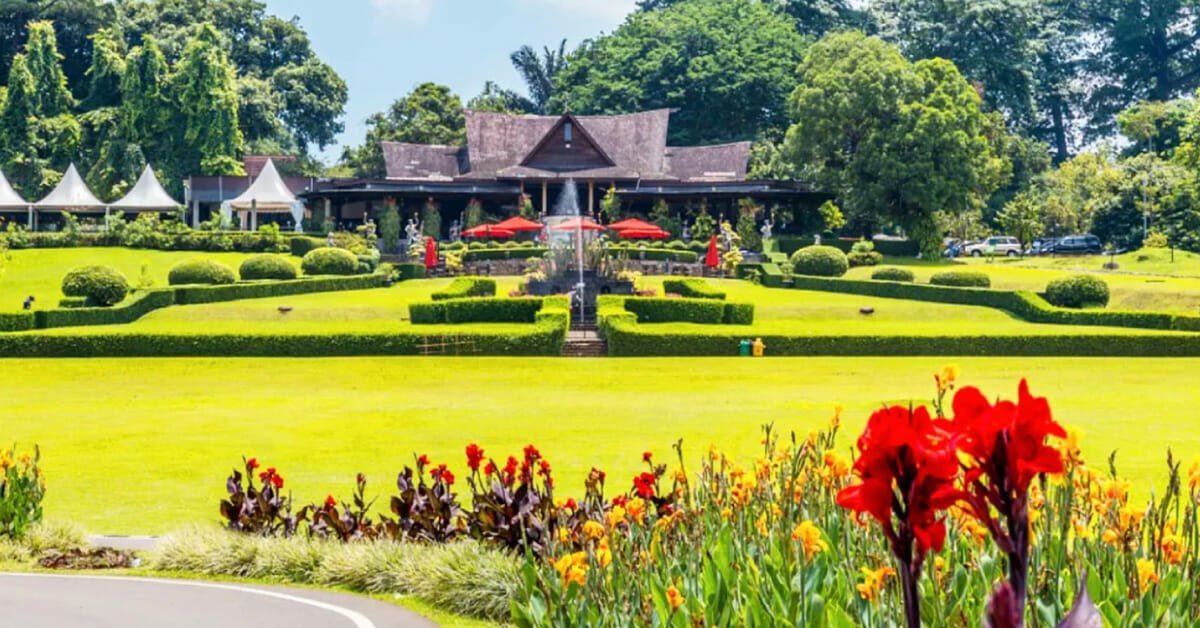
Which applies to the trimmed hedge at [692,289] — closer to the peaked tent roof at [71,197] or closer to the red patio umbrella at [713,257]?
the red patio umbrella at [713,257]

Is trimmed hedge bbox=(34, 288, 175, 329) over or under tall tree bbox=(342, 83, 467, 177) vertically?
under

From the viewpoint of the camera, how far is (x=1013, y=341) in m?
33.4

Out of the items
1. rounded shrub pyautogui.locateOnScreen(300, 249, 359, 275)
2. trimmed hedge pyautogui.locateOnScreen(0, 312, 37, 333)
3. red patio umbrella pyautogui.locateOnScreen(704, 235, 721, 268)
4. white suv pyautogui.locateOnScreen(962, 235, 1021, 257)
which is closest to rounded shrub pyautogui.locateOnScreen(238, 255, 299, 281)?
rounded shrub pyautogui.locateOnScreen(300, 249, 359, 275)

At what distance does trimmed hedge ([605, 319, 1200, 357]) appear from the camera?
33.5 meters

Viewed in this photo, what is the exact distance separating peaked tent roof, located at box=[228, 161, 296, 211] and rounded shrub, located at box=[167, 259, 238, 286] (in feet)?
75.7

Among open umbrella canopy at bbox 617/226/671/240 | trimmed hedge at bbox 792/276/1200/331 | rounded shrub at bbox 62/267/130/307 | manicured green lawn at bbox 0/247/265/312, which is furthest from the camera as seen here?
open umbrella canopy at bbox 617/226/671/240

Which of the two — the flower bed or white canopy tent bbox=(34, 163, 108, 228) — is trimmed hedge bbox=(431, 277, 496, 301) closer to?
white canopy tent bbox=(34, 163, 108, 228)

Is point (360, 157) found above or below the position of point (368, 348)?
above

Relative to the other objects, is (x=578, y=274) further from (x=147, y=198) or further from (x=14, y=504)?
(x=147, y=198)

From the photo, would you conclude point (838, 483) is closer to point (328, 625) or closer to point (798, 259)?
point (328, 625)

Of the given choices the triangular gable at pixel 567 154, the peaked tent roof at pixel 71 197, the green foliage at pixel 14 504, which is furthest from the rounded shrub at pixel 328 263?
the green foliage at pixel 14 504

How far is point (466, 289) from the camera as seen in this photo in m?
Result: 42.4

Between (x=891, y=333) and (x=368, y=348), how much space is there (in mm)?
12500

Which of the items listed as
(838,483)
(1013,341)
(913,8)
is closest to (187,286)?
(1013,341)
